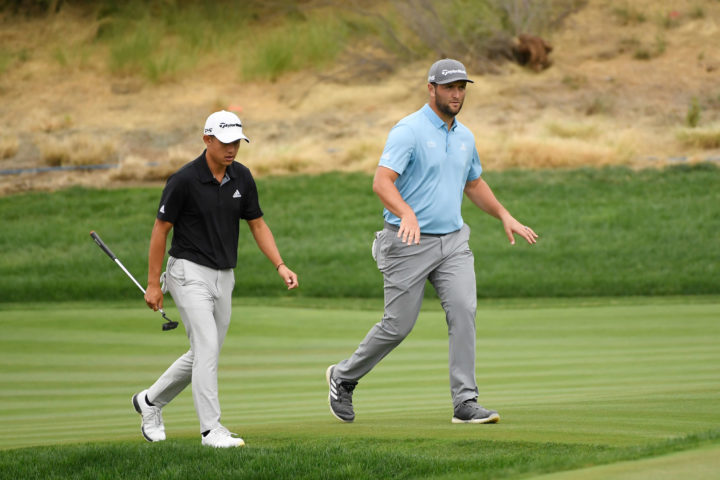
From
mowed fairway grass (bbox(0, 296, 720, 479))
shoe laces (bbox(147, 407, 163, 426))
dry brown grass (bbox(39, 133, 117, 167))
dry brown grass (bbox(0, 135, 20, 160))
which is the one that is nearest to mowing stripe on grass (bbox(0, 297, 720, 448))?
mowed fairway grass (bbox(0, 296, 720, 479))

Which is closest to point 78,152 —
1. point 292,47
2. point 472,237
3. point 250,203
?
point 292,47

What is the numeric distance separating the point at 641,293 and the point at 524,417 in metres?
9.09

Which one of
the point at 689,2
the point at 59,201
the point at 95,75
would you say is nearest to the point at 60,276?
the point at 59,201

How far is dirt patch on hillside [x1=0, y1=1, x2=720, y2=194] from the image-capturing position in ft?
80.4

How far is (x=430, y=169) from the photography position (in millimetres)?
6594

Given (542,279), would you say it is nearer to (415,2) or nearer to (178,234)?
(178,234)

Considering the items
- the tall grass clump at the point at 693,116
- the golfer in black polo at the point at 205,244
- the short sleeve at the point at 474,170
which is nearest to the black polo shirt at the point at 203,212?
the golfer in black polo at the point at 205,244

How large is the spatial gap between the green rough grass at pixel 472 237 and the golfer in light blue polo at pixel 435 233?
8.86 metres

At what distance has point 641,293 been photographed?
15.3 m

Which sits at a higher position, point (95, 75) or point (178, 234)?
point (95, 75)

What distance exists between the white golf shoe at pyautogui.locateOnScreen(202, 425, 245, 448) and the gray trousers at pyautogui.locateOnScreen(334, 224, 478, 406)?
1026mm

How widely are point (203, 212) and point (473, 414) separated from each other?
1.69 meters

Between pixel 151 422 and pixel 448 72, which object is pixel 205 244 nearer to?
pixel 151 422

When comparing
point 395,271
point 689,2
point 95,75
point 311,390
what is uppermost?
point 689,2
